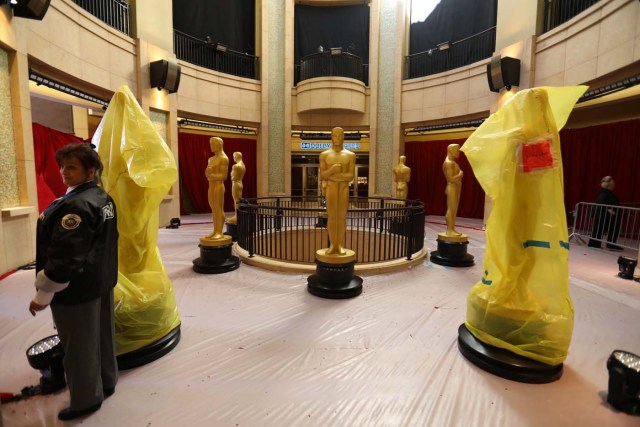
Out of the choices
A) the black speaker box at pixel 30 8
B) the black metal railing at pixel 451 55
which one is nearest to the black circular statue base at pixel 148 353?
the black speaker box at pixel 30 8

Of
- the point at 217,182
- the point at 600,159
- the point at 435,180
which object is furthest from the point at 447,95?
the point at 217,182

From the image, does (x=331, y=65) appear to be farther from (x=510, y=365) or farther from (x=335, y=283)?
(x=510, y=365)

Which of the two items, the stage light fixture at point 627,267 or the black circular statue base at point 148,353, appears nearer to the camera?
the black circular statue base at point 148,353

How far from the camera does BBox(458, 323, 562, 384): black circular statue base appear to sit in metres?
2.12

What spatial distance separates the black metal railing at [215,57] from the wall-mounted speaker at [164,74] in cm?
201

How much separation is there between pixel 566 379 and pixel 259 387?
2.12 m

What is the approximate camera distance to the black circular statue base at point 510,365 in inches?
83.6

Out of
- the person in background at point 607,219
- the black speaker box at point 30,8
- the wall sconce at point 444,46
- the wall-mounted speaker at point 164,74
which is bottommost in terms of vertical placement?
the person in background at point 607,219

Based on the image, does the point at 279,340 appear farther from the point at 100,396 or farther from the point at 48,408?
the point at 48,408

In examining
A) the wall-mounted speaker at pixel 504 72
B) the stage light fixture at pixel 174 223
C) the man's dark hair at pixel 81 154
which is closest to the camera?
the man's dark hair at pixel 81 154

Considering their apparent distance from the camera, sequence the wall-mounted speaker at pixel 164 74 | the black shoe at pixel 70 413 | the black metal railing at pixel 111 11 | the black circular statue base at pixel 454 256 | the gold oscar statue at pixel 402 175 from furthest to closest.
Result: the gold oscar statue at pixel 402 175
the wall-mounted speaker at pixel 164 74
the black metal railing at pixel 111 11
the black circular statue base at pixel 454 256
the black shoe at pixel 70 413

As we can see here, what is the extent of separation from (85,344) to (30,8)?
5016 millimetres

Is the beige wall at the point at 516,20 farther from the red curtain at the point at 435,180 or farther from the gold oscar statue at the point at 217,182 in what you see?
the gold oscar statue at the point at 217,182

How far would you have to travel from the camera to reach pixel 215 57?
10234mm
